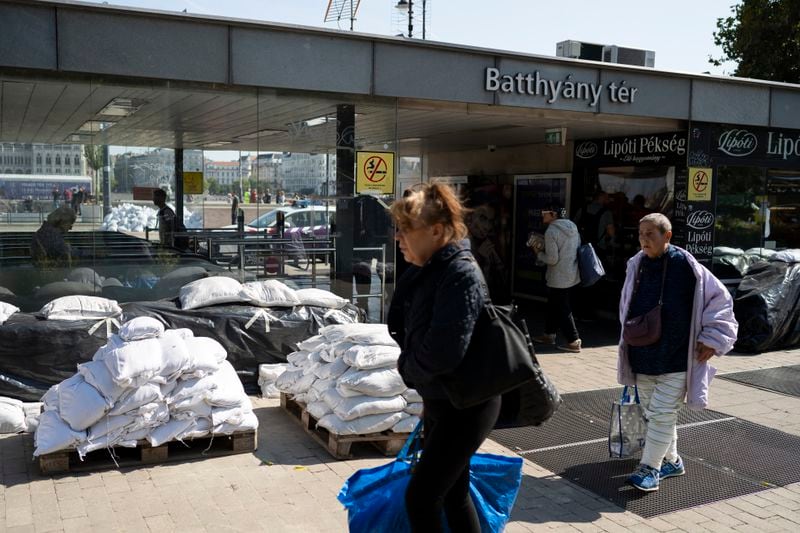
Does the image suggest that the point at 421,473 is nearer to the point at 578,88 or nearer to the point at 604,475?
the point at 604,475

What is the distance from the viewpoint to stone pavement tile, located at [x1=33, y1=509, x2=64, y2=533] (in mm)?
4246

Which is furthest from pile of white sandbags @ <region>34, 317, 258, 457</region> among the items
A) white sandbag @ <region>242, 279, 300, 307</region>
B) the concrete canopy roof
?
the concrete canopy roof

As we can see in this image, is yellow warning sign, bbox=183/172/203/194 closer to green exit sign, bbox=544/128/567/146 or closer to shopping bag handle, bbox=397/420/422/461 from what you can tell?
green exit sign, bbox=544/128/567/146

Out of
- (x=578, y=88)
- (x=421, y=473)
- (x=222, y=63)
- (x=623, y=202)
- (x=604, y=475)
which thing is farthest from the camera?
(x=623, y=202)

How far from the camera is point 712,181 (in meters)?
11.0

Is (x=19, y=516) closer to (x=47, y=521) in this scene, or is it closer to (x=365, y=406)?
(x=47, y=521)

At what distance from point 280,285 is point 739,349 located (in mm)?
6316

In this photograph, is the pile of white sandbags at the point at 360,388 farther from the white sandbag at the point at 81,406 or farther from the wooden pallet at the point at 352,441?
the white sandbag at the point at 81,406

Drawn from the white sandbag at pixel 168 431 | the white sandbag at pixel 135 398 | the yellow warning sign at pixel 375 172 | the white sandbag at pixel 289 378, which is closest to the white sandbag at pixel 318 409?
the white sandbag at pixel 289 378

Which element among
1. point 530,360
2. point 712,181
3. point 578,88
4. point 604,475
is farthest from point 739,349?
point 530,360

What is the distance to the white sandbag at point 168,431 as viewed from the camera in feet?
17.1

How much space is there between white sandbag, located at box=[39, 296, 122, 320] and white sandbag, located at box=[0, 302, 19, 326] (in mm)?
246

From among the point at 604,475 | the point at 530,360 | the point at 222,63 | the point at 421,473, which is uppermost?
the point at 222,63

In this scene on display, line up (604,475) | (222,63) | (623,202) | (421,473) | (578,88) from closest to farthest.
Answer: (421,473), (604,475), (222,63), (578,88), (623,202)
